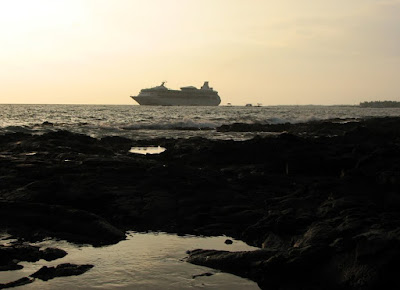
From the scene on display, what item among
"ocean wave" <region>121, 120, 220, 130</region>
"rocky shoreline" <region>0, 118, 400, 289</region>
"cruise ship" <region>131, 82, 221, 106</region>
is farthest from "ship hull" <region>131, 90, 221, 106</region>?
"rocky shoreline" <region>0, 118, 400, 289</region>

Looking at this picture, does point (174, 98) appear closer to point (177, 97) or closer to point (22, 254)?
point (177, 97)

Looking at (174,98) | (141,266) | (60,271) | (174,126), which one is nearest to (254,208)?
(141,266)

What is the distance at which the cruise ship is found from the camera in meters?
180

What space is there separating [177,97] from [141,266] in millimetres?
178061

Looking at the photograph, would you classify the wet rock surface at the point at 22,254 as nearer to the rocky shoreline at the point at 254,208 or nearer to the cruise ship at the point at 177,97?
the rocky shoreline at the point at 254,208

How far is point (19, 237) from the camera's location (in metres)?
8.73

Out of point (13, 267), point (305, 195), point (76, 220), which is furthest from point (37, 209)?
point (305, 195)

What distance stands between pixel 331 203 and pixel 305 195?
133 centimetres

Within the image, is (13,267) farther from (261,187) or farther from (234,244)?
(261,187)

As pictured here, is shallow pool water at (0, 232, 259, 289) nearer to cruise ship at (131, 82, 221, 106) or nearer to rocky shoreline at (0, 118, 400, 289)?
rocky shoreline at (0, 118, 400, 289)

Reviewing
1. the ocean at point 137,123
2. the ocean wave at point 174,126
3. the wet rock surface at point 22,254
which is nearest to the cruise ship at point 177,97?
the ocean at point 137,123

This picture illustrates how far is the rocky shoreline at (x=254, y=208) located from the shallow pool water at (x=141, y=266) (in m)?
0.29

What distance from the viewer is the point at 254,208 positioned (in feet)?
34.9

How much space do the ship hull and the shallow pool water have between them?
171596 mm
